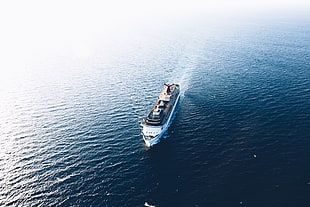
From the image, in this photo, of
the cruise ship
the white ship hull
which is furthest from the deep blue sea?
the cruise ship

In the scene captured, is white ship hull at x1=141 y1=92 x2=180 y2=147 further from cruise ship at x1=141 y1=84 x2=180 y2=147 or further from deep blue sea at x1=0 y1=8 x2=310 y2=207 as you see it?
deep blue sea at x1=0 y1=8 x2=310 y2=207

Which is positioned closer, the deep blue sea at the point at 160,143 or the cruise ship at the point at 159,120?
the deep blue sea at the point at 160,143

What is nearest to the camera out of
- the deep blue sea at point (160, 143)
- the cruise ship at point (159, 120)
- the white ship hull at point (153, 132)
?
the deep blue sea at point (160, 143)

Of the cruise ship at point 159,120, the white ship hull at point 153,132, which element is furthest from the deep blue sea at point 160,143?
the cruise ship at point 159,120

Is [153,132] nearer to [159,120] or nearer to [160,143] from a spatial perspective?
[160,143]

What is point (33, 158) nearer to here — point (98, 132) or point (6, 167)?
point (6, 167)

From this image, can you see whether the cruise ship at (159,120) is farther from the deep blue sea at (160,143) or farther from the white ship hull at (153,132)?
the deep blue sea at (160,143)
